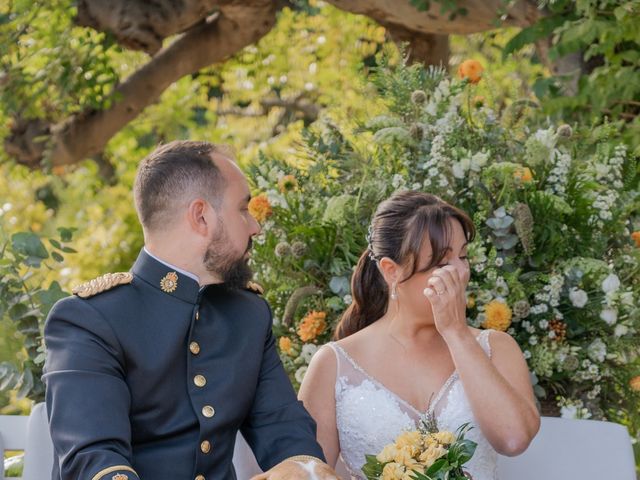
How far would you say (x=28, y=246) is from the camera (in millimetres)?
3928

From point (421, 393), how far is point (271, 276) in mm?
981

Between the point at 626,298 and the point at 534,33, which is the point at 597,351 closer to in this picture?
the point at 626,298

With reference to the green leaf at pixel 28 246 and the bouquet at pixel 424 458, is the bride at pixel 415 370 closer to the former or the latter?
the bouquet at pixel 424 458

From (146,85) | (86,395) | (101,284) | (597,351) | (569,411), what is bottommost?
(146,85)

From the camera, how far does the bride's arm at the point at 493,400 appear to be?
117 inches

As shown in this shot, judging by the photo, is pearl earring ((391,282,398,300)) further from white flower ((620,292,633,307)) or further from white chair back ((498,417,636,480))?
white flower ((620,292,633,307))

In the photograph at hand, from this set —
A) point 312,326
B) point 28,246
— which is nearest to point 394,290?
point 312,326

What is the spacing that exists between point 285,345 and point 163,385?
1.46m

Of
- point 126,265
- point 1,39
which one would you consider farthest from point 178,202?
point 126,265

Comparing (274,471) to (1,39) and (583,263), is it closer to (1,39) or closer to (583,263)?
(583,263)

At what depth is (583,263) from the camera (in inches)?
146

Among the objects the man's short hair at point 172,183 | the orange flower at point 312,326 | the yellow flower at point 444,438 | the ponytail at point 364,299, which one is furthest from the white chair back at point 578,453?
the man's short hair at point 172,183

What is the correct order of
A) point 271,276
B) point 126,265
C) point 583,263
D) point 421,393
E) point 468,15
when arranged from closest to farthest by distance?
point 421,393 < point 583,263 < point 271,276 < point 468,15 < point 126,265

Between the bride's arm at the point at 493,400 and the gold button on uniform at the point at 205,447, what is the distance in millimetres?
807
